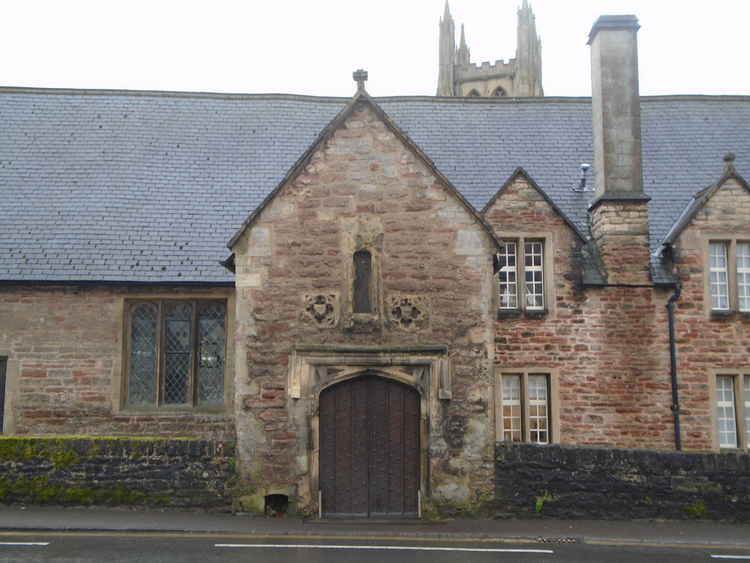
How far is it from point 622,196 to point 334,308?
24.7 ft

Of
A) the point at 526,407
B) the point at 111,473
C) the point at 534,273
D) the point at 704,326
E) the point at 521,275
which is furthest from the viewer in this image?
the point at 534,273

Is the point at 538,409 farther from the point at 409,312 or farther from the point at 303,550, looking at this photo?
the point at 303,550

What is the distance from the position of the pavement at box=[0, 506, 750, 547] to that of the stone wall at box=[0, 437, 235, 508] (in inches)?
7.5

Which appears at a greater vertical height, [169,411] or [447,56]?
[447,56]

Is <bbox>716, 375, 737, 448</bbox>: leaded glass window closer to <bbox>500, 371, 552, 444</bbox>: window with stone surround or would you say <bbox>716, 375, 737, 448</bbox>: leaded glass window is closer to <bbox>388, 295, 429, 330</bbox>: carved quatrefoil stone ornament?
<bbox>500, 371, 552, 444</bbox>: window with stone surround

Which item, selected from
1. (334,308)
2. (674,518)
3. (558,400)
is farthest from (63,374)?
(674,518)

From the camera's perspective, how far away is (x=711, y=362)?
687 inches

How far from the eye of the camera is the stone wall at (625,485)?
42.5 ft

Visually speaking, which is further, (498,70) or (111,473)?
(498,70)

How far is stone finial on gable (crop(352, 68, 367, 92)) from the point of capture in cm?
1388

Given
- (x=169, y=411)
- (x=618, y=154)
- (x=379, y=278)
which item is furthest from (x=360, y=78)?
(x=169, y=411)

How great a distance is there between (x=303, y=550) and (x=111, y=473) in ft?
12.9

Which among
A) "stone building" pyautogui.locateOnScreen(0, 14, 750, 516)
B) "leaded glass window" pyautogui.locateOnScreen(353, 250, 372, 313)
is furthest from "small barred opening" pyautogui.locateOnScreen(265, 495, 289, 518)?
"leaded glass window" pyautogui.locateOnScreen(353, 250, 372, 313)

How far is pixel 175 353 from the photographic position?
17.6m
